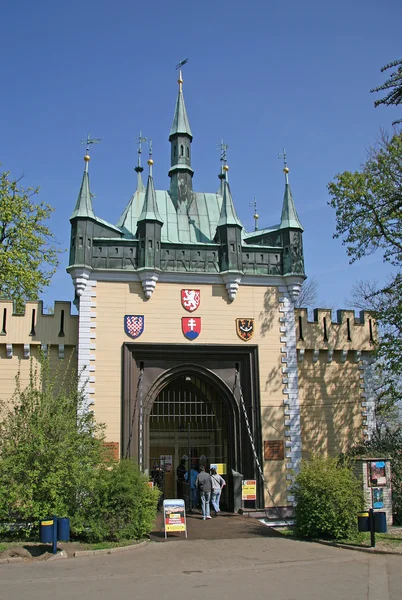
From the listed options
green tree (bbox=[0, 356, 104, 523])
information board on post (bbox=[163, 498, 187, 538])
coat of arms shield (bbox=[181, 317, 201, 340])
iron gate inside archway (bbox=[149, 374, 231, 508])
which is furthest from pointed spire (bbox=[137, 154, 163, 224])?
information board on post (bbox=[163, 498, 187, 538])

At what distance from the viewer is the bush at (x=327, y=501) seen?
1459cm

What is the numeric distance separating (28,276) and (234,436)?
11778 mm

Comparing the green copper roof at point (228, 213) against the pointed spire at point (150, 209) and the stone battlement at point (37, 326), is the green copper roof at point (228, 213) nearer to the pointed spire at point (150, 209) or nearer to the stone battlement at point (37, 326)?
the pointed spire at point (150, 209)

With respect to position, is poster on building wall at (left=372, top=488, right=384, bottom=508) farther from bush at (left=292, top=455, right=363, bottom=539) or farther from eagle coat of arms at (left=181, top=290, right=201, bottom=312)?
eagle coat of arms at (left=181, top=290, right=201, bottom=312)

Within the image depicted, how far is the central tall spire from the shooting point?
24.8 m

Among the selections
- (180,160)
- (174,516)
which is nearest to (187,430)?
(174,516)

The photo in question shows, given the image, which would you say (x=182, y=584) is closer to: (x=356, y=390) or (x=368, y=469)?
(x=368, y=469)

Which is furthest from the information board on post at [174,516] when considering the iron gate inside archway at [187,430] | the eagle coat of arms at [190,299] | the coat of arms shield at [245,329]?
the eagle coat of arms at [190,299]

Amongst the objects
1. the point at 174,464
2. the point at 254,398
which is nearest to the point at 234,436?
the point at 254,398

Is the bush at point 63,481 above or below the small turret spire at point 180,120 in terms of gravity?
below

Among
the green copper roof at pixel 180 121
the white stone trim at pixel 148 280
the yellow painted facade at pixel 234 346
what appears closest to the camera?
the yellow painted facade at pixel 234 346

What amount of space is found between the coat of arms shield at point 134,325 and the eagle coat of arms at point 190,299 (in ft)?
5.16

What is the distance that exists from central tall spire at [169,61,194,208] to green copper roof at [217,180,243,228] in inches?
120

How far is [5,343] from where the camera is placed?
64.8 ft
